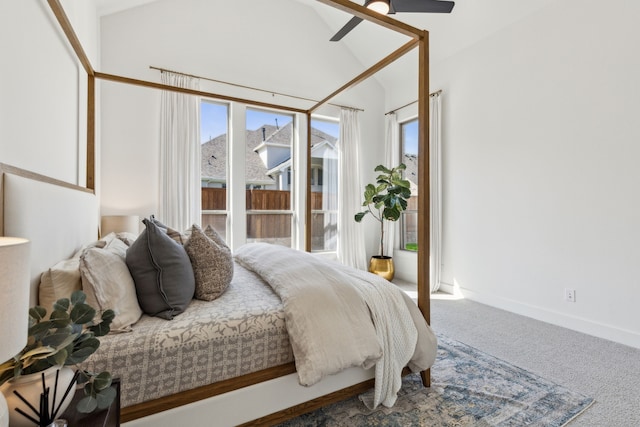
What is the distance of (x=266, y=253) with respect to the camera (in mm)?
2156

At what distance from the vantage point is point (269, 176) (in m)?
4.36

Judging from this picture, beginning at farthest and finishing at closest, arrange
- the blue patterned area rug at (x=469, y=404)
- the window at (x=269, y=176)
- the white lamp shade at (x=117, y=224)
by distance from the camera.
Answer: the window at (x=269, y=176) < the white lamp shade at (x=117, y=224) < the blue patterned area rug at (x=469, y=404)

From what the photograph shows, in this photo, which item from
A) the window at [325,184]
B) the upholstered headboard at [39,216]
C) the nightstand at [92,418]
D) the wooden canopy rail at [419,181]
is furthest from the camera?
the window at [325,184]

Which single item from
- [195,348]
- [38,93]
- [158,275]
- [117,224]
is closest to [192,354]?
[195,348]

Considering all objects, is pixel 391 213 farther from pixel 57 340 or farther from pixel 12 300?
pixel 12 300

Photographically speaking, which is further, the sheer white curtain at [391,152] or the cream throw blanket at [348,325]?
the sheer white curtain at [391,152]

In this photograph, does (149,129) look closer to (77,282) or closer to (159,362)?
(77,282)

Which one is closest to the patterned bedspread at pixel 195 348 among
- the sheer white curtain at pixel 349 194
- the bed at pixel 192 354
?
the bed at pixel 192 354

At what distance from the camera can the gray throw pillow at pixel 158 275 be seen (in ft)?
4.52

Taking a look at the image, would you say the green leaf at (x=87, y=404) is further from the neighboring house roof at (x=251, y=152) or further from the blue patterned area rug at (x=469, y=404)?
the neighboring house roof at (x=251, y=152)

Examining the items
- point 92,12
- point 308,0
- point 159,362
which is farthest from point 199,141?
point 159,362

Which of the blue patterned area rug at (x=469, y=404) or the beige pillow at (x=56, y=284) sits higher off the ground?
the beige pillow at (x=56, y=284)

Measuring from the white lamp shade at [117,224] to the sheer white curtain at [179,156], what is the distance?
0.42 metres

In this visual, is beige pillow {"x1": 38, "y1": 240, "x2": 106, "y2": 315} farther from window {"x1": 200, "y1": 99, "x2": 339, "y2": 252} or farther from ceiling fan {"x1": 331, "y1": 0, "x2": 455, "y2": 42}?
window {"x1": 200, "y1": 99, "x2": 339, "y2": 252}
